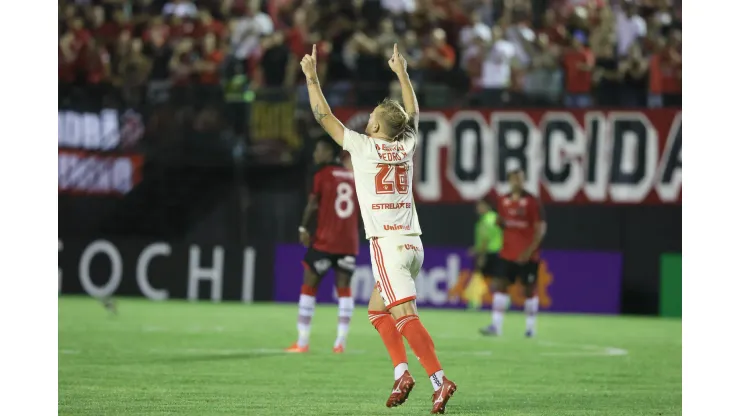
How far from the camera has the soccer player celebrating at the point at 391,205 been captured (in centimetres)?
902

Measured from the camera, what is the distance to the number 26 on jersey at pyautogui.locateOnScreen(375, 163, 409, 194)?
9.18 metres

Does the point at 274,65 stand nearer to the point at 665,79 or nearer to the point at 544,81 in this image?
the point at 544,81

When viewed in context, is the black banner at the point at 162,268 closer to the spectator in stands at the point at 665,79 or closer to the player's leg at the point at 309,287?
the spectator in stands at the point at 665,79

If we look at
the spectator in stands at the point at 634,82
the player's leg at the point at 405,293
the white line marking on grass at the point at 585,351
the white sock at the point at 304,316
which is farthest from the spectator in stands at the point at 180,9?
the player's leg at the point at 405,293

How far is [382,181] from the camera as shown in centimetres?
918

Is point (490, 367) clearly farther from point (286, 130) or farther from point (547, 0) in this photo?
point (547, 0)

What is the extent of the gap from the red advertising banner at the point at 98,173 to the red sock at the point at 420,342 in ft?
43.4

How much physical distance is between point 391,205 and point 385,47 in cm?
1266

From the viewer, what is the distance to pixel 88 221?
71.1 feet

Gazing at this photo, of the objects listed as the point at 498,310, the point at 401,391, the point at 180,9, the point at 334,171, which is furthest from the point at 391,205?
the point at 180,9

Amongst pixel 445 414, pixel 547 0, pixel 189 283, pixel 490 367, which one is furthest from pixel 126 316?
Result: pixel 445 414
